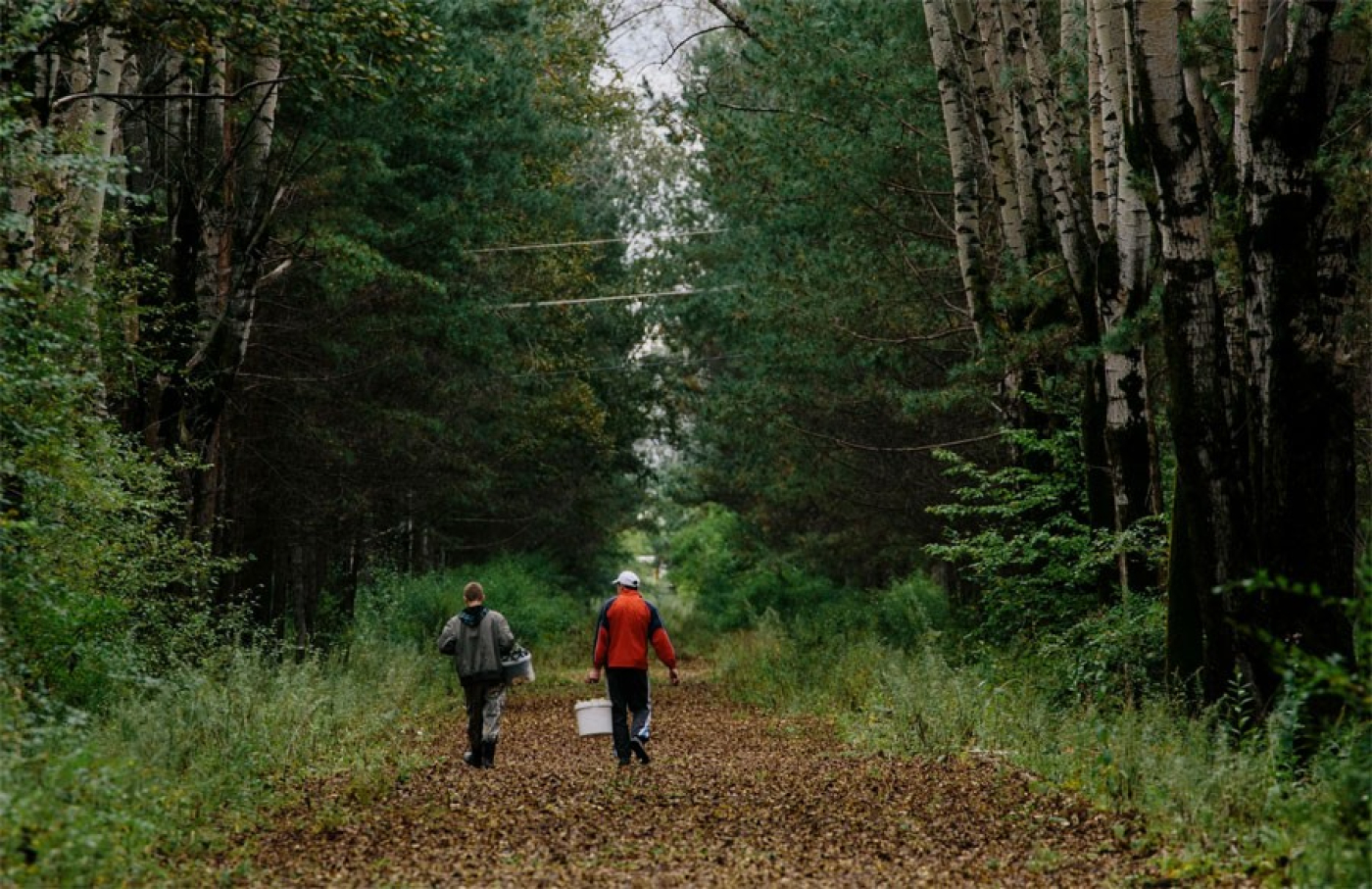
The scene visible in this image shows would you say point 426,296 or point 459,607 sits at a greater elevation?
point 426,296

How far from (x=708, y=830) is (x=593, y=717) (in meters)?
4.34

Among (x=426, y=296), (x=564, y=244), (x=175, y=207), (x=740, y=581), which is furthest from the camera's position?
(x=740, y=581)

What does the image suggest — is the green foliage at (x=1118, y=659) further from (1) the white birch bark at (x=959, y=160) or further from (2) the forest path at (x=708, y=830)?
(1) the white birch bark at (x=959, y=160)

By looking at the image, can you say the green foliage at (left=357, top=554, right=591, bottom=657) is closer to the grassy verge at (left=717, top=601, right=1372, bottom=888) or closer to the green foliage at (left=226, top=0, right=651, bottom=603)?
the green foliage at (left=226, top=0, right=651, bottom=603)

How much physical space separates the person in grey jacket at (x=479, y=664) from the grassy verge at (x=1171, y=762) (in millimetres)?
3536

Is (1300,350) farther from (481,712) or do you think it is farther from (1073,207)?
(481,712)

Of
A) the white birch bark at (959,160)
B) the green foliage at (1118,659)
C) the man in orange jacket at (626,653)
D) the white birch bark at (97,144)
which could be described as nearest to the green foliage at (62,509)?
the white birch bark at (97,144)

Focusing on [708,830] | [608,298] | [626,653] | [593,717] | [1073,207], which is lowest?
[708,830]

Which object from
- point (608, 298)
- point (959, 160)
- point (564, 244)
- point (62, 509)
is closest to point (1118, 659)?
point (959, 160)

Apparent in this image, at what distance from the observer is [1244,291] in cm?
987

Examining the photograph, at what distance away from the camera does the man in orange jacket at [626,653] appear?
43.9 ft

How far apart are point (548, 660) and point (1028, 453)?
16.7 meters

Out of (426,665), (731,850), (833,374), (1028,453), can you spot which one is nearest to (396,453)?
(426,665)

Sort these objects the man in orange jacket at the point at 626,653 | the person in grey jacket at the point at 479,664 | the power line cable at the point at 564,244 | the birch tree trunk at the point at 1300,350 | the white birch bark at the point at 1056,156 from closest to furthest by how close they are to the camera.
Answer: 1. the birch tree trunk at the point at 1300,350
2. the man in orange jacket at the point at 626,653
3. the person in grey jacket at the point at 479,664
4. the white birch bark at the point at 1056,156
5. the power line cable at the point at 564,244
